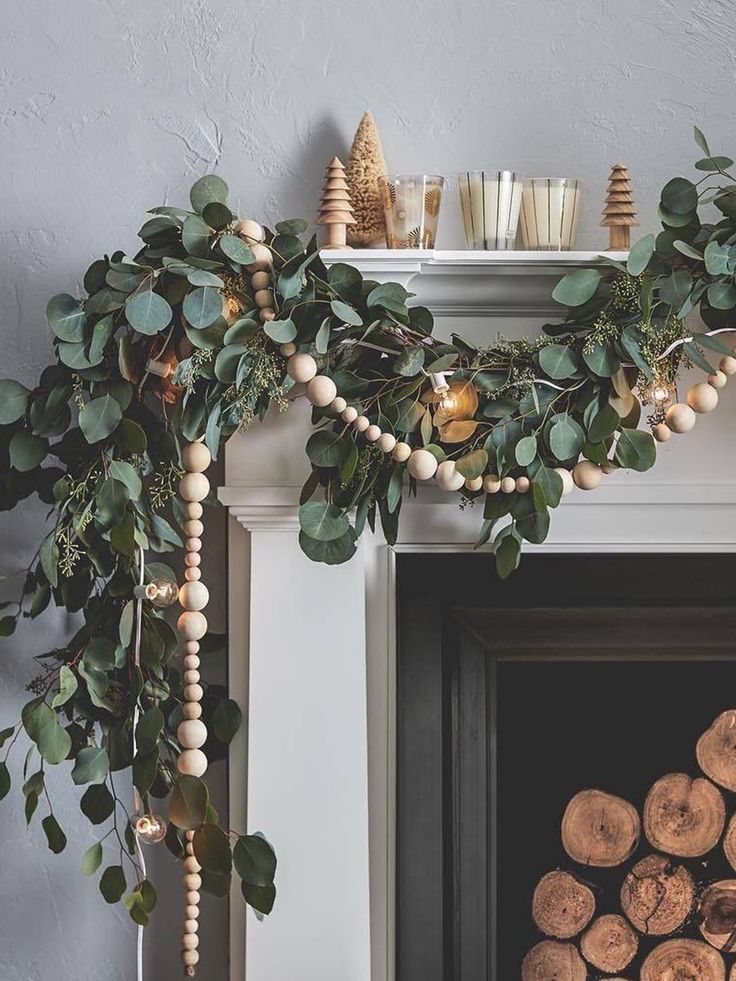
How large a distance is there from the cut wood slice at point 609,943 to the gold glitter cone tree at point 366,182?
0.88 metres

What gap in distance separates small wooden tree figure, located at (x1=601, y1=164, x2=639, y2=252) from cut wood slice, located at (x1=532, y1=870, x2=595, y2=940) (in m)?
0.76

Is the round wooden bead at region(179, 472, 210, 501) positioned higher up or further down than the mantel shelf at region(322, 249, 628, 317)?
further down

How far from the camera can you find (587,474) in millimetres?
1176

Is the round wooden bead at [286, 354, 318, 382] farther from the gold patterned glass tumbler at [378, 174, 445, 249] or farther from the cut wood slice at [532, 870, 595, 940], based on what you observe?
the cut wood slice at [532, 870, 595, 940]

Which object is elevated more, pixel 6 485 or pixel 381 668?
pixel 6 485

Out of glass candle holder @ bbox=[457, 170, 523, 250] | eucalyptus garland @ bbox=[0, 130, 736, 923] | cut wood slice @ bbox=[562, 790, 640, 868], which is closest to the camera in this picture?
eucalyptus garland @ bbox=[0, 130, 736, 923]

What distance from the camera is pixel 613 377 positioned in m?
1.15

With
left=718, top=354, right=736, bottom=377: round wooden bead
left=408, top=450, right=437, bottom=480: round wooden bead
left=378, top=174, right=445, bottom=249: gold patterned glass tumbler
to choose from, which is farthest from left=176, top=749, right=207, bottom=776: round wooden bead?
left=718, top=354, right=736, bottom=377: round wooden bead

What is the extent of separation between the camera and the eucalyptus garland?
1.10 meters

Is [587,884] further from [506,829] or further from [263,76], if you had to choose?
[263,76]

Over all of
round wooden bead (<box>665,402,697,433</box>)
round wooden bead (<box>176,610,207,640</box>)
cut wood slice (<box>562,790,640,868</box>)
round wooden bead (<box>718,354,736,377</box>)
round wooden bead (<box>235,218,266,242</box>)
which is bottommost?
cut wood slice (<box>562,790,640,868</box>)

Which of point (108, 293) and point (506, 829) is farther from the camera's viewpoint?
point (506, 829)

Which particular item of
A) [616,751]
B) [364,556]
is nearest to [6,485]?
[364,556]

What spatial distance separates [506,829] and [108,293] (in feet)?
2.58
